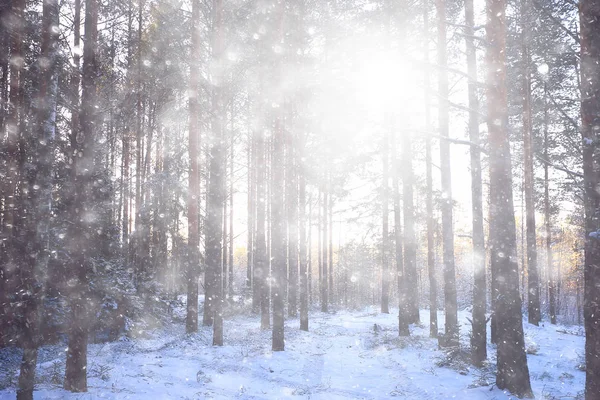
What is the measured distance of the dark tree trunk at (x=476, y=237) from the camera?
29.2 ft

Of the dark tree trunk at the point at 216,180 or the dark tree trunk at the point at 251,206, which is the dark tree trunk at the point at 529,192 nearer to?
the dark tree trunk at the point at 216,180

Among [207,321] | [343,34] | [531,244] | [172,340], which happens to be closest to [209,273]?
[172,340]

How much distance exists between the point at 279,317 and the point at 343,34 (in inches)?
410

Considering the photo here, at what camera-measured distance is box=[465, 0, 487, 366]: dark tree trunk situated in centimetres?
891

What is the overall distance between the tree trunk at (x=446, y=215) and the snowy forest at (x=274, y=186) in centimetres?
7

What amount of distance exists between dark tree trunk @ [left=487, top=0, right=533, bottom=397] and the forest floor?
85 centimetres

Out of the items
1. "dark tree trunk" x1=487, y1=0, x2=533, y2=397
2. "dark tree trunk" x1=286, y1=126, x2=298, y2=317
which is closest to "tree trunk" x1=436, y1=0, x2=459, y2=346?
"dark tree trunk" x1=487, y1=0, x2=533, y2=397

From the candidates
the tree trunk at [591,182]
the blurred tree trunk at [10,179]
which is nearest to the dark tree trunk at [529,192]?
the tree trunk at [591,182]

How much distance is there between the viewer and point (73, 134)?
624cm

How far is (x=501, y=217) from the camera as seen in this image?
22.4ft

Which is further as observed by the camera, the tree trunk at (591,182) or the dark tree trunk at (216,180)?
the dark tree trunk at (216,180)

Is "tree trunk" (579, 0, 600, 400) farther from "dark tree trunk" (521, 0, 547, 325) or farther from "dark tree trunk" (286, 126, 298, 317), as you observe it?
"dark tree trunk" (521, 0, 547, 325)

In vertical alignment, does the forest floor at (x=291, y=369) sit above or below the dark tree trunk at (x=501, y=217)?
below

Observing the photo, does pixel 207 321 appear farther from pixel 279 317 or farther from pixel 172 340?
pixel 279 317
